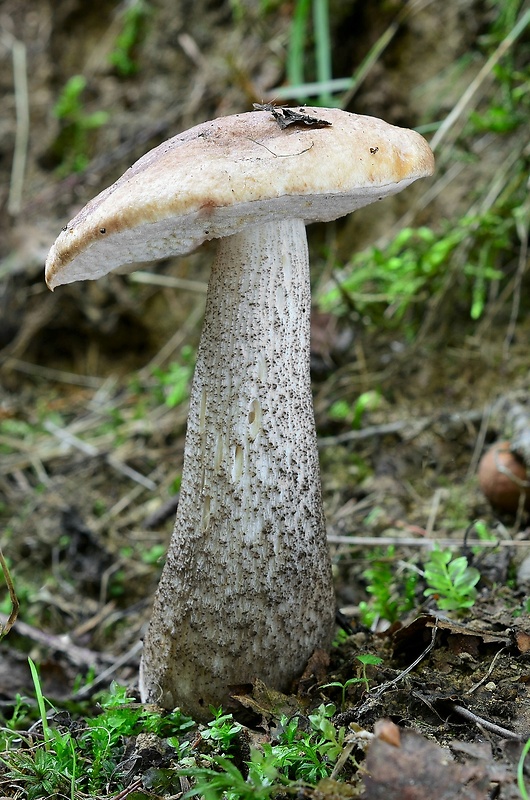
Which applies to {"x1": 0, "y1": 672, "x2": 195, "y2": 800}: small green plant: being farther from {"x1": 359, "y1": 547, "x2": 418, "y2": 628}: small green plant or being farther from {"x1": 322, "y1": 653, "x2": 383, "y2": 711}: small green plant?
{"x1": 359, "y1": 547, "x2": 418, "y2": 628}: small green plant

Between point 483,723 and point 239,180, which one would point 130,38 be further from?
point 483,723

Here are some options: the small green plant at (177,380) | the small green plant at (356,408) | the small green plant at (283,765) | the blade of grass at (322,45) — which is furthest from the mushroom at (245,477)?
the blade of grass at (322,45)

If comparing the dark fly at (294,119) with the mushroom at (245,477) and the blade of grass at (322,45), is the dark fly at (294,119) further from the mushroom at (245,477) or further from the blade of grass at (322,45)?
the blade of grass at (322,45)

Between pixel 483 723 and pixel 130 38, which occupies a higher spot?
pixel 130 38

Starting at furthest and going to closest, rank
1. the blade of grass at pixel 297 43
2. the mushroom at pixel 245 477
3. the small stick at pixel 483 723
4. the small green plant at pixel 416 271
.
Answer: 1. the blade of grass at pixel 297 43
2. the small green plant at pixel 416 271
3. the mushroom at pixel 245 477
4. the small stick at pixel 483 723

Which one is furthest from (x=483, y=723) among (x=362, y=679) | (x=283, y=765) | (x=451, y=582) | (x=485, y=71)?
(x=485, y=71)

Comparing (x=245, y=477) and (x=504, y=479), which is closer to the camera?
(x=245, y=477)

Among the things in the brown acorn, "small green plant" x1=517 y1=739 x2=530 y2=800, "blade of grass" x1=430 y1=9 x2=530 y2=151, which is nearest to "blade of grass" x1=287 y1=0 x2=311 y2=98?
"blade of grass" x1=430 y1=9 x2=530 y2=151
